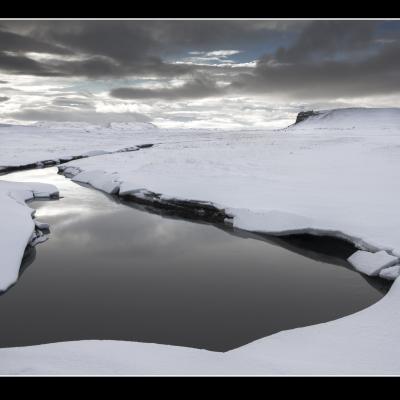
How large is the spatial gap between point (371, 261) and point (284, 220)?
10.2 ft

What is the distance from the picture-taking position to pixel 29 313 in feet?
22.9

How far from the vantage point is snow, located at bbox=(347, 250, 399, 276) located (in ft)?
26.7

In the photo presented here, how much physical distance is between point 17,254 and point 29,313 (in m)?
2.34

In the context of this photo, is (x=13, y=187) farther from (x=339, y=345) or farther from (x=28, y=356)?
(x=339, y=345)

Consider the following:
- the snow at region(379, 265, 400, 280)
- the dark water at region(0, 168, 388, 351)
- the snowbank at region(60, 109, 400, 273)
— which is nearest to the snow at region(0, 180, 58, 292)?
the dark water at region(0, 168, 388, 351)

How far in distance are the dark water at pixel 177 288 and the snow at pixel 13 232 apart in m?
0.33

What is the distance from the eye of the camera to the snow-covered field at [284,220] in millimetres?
4363


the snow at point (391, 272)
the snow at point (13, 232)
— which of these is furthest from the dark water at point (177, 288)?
the snow at point (13, 232)

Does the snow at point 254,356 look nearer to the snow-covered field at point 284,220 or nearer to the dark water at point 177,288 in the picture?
the snow-covered field at point 284,220

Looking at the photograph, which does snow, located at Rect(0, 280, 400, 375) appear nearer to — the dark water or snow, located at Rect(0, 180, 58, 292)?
the dark water

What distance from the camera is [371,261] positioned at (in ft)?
27.8

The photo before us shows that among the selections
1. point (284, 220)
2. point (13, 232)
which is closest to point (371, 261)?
point (284, 220)

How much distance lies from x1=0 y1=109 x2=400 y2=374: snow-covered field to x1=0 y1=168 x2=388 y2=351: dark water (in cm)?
69
